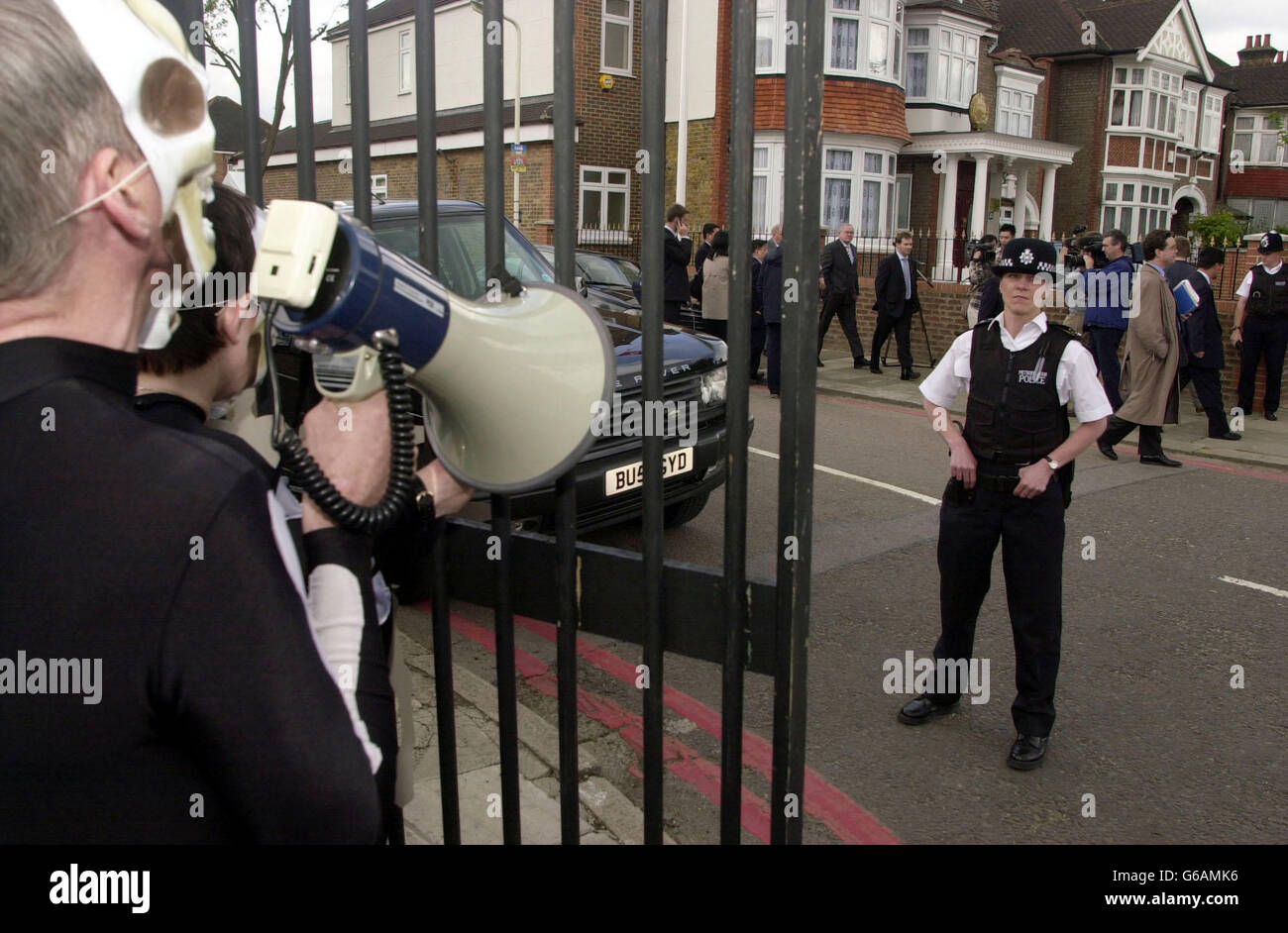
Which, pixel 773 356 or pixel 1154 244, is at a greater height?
pixel 1154 244

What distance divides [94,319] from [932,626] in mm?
4877

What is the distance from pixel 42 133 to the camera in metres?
1.00

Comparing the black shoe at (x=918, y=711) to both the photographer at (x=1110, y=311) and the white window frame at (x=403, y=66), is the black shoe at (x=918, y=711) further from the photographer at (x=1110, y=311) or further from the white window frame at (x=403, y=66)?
the white window frame at (x=403, y=66)

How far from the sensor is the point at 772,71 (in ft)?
76.2

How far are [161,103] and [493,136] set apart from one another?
0.72 meters

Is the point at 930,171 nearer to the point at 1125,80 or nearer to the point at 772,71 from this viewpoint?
the point at 772,71

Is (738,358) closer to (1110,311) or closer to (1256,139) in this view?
(1110,311)

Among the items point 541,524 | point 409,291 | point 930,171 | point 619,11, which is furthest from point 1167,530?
point 930,171

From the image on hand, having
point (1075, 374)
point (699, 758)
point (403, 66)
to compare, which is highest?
point (403, 66)

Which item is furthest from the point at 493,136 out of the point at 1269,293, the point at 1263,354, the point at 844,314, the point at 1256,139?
the point at 1256,139

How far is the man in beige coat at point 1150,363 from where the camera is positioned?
9.16m

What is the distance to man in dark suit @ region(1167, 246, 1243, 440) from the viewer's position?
10102 mm

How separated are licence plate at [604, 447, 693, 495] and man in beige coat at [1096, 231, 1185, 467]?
18.0 feet
